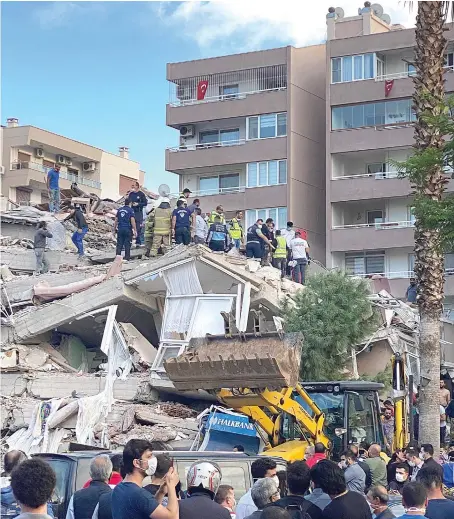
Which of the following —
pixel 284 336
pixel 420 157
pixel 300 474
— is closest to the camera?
pixel 300 474

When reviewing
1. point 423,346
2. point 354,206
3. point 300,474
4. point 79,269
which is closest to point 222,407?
point 423,346

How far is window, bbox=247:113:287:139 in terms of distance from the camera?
56.9 metres

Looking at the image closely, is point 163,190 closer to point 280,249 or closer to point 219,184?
point 280,249

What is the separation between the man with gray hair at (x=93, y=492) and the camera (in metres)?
9.32

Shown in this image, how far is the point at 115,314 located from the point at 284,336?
9.37m

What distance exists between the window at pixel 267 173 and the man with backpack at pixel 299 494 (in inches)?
1894

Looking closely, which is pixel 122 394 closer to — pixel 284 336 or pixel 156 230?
pixel 156 230

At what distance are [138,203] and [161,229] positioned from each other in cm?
110

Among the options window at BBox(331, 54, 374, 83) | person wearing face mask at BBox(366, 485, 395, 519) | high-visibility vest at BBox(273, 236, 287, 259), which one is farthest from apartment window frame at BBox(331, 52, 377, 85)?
person wearing face mask at BBox(366, 485, 395, 519)

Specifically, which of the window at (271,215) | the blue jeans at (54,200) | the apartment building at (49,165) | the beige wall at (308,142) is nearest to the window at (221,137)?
the beige wall at (308,142)

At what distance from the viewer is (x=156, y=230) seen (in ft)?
90.9

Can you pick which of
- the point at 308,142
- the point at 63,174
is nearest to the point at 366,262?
the point at 308,142

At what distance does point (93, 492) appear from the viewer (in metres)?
9.37

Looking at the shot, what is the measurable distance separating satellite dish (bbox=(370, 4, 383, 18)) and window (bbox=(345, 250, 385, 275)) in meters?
13.0
